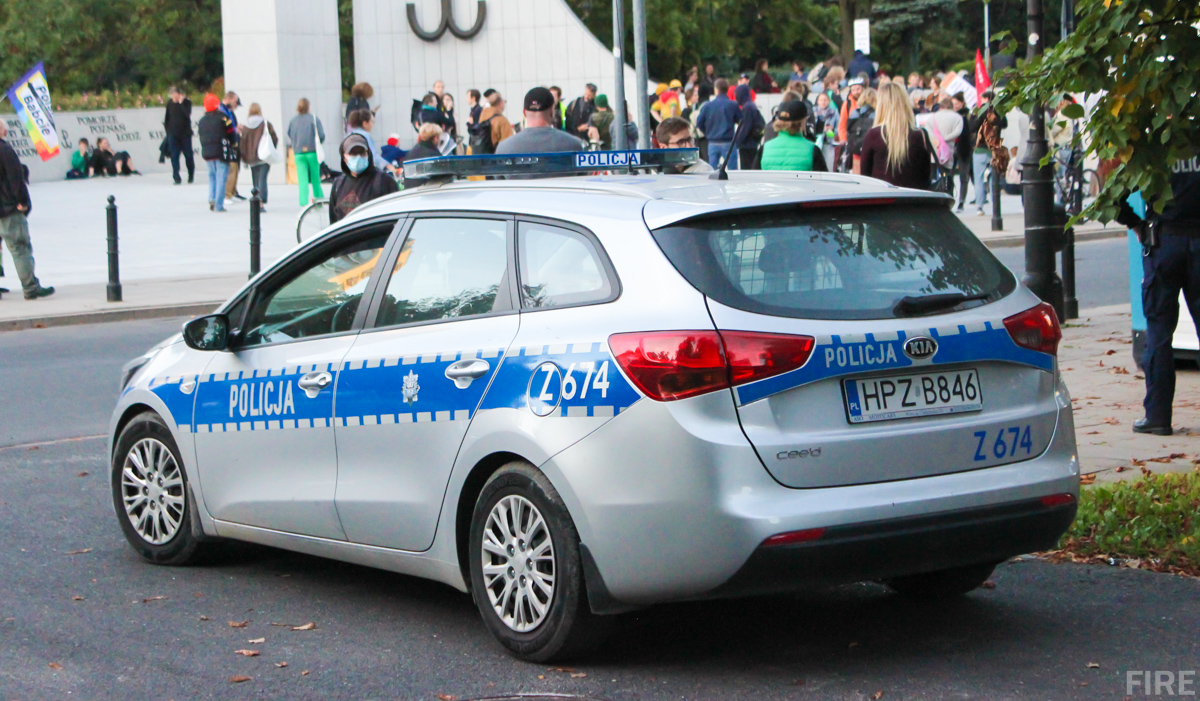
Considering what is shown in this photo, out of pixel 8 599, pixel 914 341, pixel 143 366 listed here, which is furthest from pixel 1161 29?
pixel 8 599

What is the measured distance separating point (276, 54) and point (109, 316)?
20693 millimetres

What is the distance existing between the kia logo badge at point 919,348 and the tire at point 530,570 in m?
1.14

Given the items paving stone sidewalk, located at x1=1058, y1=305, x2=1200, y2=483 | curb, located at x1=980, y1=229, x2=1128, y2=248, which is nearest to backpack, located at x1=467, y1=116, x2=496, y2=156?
curb, located at x1=980, y1=229, x2=1128, y2=248

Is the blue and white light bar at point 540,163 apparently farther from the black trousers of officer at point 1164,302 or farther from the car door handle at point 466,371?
the black trousers of officer at point 1164,302

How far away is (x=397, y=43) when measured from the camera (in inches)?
1478

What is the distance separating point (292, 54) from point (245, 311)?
3079 centimetres

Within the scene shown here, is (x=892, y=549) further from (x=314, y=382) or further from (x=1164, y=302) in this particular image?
(x=1164, y=302)

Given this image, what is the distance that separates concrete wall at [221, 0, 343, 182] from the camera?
Answer: 115 feet

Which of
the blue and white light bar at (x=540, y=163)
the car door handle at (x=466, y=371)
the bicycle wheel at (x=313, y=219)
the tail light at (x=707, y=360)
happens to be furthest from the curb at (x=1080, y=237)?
the tail light at (x=707, y=360)

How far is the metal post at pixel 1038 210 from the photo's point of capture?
11.5m

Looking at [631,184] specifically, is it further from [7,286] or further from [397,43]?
[397,43]

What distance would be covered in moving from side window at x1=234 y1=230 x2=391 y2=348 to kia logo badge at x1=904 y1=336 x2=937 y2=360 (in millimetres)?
2043

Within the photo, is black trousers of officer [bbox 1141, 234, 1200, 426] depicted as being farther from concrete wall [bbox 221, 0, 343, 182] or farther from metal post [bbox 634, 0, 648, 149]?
concrete wall [bbox 221, 0, 343, 182]


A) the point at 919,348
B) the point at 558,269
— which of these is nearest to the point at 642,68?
the point at 558,269
